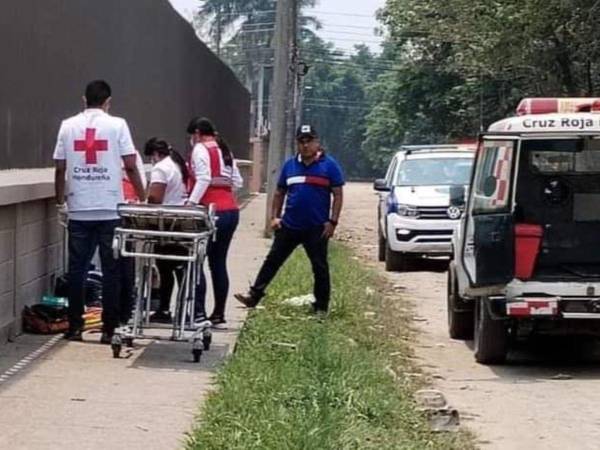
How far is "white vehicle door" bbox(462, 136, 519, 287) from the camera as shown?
10.9 meters

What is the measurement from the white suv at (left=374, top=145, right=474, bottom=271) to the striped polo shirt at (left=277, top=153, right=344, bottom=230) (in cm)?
718

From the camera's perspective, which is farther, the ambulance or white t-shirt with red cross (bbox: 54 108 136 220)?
the ambulance

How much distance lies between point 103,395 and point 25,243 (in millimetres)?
2527

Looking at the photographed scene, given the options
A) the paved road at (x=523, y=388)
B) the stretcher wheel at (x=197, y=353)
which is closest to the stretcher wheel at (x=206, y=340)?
the stretcher wheel at (x=197, y=353)

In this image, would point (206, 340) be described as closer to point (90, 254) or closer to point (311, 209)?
point (90, 254)

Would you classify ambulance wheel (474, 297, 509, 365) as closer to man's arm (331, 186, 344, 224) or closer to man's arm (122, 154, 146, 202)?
man's arm (331, 186, 344, 224)

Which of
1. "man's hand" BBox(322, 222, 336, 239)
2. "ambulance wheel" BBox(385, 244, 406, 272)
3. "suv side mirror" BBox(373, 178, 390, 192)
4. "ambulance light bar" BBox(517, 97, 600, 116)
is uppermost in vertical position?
"ambulance light bar" BBox(517, 97, 600, 116)

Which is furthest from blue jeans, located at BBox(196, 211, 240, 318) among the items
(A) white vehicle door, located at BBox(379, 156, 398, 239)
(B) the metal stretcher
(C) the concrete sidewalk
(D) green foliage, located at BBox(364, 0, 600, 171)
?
(D) green foliage, located at BBox(364, 0, 600, 171)

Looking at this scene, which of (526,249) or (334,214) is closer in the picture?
(526,249)

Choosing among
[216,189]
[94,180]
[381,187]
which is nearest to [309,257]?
[216,189]

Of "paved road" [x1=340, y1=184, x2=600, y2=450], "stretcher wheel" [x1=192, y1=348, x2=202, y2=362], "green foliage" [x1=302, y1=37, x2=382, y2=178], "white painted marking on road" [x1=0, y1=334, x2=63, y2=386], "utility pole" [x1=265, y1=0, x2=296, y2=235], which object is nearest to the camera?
"paved road" [x1=340, y1=184, x2=600, y2=450]

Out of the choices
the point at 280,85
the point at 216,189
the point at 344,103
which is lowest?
the point at 216,189

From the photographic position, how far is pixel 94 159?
9.98 meters

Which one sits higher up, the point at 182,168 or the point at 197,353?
the point at 182,168
